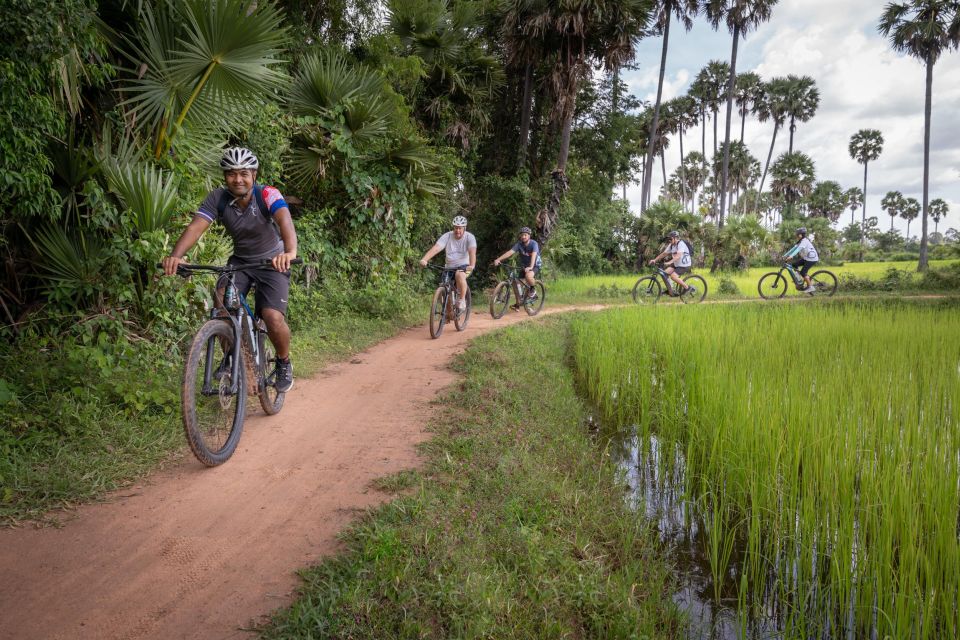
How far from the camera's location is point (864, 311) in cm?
1080

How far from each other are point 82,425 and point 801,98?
61.1 metres

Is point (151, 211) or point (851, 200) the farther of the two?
point (851, 200)

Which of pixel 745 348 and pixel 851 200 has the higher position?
pixel 851 200

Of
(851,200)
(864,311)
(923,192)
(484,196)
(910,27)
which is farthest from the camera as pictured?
(851,200)

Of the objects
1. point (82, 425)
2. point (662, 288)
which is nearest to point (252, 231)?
point (82, 425)

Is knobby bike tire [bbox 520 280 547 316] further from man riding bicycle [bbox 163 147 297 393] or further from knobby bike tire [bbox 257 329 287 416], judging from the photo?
man riding bicycle [bbox 163 147 297 393]

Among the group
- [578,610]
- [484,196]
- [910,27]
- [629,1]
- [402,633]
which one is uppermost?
[910,27]

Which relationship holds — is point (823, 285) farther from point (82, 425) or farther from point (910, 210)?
point (910, 210)

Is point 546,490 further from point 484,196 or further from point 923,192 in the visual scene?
point 923,192

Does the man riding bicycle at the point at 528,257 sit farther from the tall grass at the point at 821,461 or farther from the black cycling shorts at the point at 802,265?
the black cycling shorts at the point at 802,265

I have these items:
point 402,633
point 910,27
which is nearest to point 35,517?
point 402,633

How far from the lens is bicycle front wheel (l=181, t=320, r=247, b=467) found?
3236 millimetres

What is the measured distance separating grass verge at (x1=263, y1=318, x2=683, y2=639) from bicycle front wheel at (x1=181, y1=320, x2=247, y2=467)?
124 cm

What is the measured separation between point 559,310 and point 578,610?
419 inches
